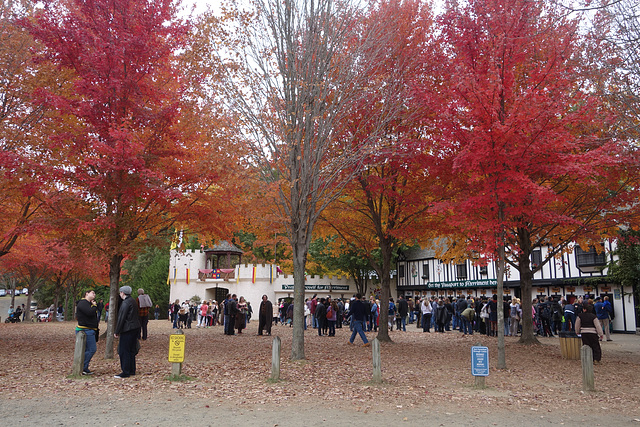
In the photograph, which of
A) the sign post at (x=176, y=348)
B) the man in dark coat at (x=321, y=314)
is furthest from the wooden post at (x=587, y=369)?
the man in dark coat at (x=321, y=314)

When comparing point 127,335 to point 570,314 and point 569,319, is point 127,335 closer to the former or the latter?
point 570,314

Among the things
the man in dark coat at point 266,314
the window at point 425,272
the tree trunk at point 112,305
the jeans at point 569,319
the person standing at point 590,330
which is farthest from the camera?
the window at point 425,272

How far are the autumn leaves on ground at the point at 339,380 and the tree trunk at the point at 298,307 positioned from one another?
0.35 metres

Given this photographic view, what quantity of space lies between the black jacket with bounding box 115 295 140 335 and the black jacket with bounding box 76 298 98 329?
0.55 meters

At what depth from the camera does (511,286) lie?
3109 cm

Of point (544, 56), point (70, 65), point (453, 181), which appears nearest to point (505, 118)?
point (453, 181)

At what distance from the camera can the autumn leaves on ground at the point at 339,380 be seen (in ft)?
25.7

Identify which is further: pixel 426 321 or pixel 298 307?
pixel 426 321

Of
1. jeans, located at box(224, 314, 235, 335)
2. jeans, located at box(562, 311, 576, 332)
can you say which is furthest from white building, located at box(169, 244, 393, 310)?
jeans, located at box(562, 311, 576, 332)

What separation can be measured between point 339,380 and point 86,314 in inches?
204

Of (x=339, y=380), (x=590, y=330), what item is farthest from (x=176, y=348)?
(x=590, y=330)

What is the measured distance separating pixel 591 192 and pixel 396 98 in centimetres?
667

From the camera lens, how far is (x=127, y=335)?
9.27 metres

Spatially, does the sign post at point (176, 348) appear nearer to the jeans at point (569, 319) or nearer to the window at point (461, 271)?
the jeans at point (569, 319)
